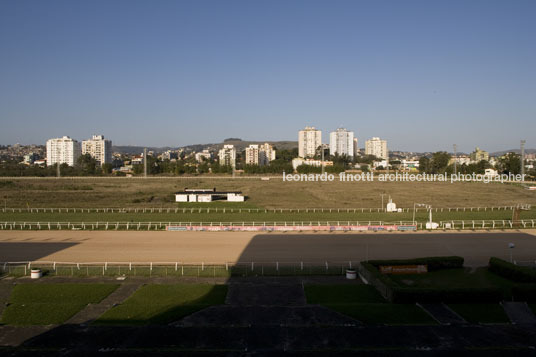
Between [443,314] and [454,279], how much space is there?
4724mm

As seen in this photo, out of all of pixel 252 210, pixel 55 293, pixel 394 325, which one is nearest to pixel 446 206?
pixel 252 210

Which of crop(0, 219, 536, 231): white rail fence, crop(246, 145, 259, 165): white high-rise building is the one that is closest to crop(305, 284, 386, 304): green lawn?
crop(0, 219, 536, 231): white rail fence

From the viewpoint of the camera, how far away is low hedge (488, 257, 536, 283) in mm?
15383

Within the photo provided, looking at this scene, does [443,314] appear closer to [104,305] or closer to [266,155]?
[104,305]

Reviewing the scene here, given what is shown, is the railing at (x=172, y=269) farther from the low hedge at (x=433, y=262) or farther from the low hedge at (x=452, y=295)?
the low hedge at (x=452, y=295)

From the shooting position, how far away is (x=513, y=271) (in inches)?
629

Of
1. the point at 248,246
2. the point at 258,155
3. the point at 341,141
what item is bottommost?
the point at 248,246

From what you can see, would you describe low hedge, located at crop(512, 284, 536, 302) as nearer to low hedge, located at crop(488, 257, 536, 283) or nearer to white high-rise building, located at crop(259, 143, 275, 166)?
low hedge, located at crop(488, 257, 536, 283)

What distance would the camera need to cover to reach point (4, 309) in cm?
1267

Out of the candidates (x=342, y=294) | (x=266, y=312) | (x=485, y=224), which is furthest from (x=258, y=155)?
(x=266, y=312)

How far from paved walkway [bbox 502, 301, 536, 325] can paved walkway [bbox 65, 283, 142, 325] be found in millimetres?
12032

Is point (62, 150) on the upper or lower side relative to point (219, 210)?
upper

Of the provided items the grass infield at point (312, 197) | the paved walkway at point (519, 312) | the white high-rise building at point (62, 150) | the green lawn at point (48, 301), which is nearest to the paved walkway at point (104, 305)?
the green lawn at point (48, 301)

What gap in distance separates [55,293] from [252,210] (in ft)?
79.3
